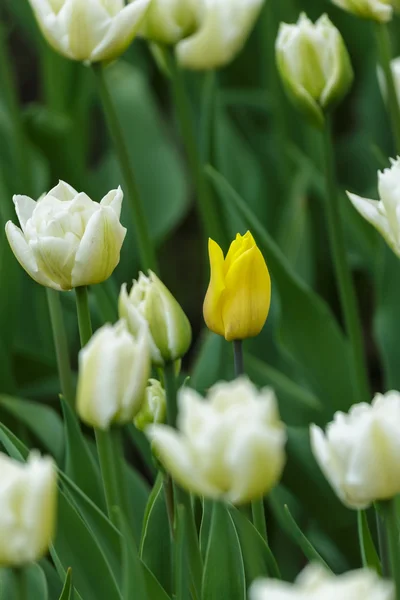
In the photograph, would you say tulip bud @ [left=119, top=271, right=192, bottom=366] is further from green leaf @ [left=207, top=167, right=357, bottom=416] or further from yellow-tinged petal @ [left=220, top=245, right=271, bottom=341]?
green leaf @ [left=207, top=167, right=357, bottom=416]

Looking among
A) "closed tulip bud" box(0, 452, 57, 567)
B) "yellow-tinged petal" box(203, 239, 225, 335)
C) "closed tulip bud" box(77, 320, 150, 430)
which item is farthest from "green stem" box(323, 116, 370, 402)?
"closed tulip bud" box(0, 452, 57, 567)

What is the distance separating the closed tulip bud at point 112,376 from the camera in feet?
1.56

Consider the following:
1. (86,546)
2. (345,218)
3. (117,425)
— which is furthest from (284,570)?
(117,425)

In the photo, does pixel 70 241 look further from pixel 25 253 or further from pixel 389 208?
pixel 389 208

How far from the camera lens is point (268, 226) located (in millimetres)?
1448

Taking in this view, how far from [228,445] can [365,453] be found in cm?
8

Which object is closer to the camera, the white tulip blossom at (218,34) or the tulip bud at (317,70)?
the tulip bud at (317,70)

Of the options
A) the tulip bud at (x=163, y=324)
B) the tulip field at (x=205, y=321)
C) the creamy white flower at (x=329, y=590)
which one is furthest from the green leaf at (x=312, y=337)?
the creamy white flower at (x=329, y=590)

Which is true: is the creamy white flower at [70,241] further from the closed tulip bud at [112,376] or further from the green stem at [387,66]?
the green stem at [387,66]

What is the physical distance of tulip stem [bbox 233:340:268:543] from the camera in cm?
62

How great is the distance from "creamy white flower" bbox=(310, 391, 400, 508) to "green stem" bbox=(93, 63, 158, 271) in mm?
438

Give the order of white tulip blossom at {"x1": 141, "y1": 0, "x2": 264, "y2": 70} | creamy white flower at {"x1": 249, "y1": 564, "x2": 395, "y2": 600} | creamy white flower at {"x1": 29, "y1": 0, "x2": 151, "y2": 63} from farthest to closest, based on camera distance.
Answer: white tulip blossom at {"x1": 141, "y1": 0, "x2": 264, "y2": 70} → creamy white flower at {"x1": 29, "y1": 0, "x2": 151, "y2": 63} → creamy white flower at {"x1": 249, "y1": 564, "x2": 395, "y2": 600}

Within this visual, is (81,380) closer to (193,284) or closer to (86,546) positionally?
(86,546)

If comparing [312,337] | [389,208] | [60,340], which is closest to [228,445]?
[389,208]
